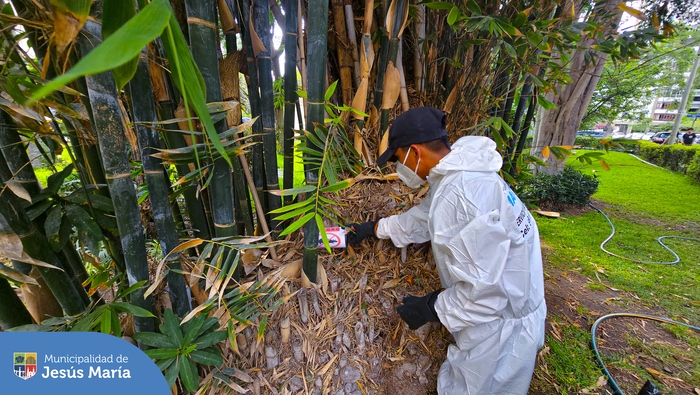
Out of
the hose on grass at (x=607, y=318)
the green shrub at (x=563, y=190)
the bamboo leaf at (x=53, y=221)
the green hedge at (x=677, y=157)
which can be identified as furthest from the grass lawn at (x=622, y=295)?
the green hedge at (x=677, y=157)

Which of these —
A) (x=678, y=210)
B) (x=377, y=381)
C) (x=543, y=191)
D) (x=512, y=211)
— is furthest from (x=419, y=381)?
(x=678, y=210)

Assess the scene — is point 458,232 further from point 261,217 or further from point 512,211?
point 261,217

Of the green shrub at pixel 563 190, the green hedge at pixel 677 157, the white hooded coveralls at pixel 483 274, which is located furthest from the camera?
the green hedge at pixel 677 157

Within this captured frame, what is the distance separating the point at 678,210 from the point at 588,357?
4895mm

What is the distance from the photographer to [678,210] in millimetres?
4480

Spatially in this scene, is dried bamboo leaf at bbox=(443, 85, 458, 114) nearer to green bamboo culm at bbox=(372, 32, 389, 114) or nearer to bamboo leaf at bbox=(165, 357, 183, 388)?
green bamboo culm at bbox=(372, 32, 389, 114)

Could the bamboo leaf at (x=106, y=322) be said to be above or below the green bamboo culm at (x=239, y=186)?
below

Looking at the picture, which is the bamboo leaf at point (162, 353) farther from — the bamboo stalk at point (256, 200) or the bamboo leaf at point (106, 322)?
the bamboo stalk at point (256, 200)

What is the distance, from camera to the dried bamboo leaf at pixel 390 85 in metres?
1.33

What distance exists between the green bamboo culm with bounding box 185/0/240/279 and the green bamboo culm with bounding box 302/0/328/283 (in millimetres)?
303

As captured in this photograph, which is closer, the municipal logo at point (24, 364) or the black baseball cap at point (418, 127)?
the municipal logo at point (24, 364)

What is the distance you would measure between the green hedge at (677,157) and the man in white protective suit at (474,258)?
825 centimetres

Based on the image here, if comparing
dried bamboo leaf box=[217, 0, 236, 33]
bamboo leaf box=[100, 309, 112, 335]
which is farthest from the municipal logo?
dried bamboo leaf box=[217, 0, 236, 33]

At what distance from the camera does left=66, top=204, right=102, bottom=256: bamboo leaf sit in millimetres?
820
